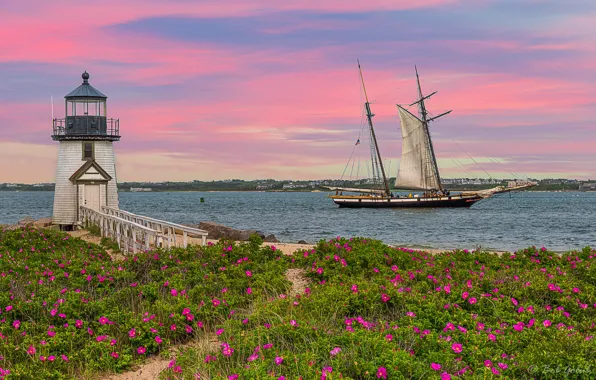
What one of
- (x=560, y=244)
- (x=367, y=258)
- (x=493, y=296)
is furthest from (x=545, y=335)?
(x=560, y=244)

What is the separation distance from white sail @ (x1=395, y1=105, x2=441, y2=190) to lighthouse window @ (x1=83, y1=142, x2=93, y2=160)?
5799 centimetres

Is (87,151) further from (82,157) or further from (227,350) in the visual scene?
(227,350)

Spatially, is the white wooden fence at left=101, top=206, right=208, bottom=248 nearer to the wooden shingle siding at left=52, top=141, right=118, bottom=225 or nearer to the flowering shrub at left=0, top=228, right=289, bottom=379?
the wooden shingle siding at left=52, top=141, right=118, bottom=225

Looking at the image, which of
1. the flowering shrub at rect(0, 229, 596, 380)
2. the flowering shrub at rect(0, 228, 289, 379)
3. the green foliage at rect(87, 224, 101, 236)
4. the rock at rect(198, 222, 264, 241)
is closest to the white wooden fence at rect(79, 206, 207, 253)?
the green foliage at rect(87, 224, 101, 236)

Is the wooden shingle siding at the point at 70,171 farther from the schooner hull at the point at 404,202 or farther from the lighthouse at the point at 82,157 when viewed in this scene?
the schooner hull at the point at 404,202

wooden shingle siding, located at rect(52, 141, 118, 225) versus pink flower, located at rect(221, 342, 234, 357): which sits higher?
wooden shingle siding, located at rect(52, 141, 118, 225)

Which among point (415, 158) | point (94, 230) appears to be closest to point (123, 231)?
point (94, 230)

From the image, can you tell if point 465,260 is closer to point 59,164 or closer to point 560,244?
point 59,164

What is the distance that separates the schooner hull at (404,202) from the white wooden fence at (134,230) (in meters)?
62.3

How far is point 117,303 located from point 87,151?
2310 centimetres

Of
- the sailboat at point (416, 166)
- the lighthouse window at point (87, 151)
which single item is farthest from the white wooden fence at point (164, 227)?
the sailboat at point (416, 166)

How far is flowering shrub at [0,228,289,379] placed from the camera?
7457 mm

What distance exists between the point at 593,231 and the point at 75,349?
49212mm

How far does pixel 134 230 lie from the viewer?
1936 cm
